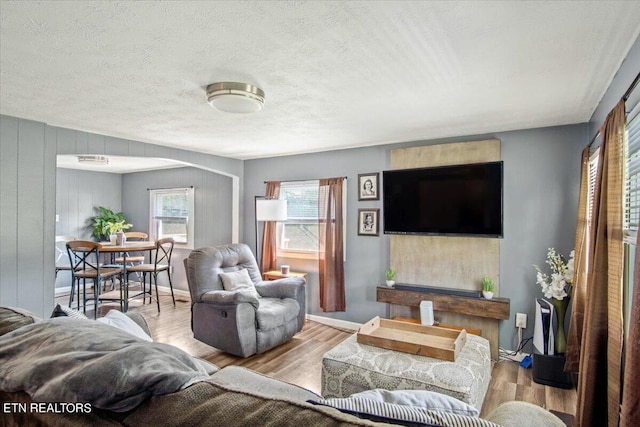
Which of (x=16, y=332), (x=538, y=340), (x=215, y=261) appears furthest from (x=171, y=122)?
(x=538, y=340)

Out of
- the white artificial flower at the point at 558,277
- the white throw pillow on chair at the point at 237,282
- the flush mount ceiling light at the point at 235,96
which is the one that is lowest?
the white throw pillow on chair at the point at 237,282

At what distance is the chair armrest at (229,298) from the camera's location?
129 inches

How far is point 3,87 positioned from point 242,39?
186 cm

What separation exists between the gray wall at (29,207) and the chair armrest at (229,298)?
1456 millimetres

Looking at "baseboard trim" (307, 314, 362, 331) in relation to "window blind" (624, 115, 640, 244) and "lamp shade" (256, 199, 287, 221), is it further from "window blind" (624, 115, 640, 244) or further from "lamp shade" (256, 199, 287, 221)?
"window blind" (624, 115, 640, 244)

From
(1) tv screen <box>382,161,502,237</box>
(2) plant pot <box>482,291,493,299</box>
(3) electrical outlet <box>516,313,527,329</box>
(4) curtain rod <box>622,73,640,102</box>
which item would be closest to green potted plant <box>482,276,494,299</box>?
(2) plant pot <box>482,291,493,299</box>

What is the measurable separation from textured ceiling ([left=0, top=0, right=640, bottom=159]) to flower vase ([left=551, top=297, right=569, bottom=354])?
1580 mm

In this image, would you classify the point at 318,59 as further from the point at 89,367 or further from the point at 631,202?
the point at 631,202

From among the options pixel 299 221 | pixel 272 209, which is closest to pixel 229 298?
pixel 272 209

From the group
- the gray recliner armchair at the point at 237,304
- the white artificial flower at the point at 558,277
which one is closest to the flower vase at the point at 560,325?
the white artificial flower at the point at 558,277

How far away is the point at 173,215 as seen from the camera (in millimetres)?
6406

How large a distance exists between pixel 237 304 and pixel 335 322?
5.43ft

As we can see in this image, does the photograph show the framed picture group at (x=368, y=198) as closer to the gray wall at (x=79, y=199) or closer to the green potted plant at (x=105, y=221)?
the green potted plant at (x=105, y=221)

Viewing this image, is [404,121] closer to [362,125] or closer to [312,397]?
[362,125]
